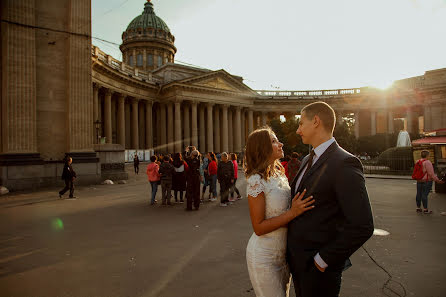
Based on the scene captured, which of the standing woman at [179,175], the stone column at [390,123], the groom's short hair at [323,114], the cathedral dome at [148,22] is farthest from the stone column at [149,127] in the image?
the groom's short hair at [323,114]

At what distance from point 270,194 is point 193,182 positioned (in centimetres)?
858

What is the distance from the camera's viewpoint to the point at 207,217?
934 centimetres

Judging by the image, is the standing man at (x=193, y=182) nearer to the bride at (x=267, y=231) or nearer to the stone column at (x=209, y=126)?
the bride at (x=267, y=231)

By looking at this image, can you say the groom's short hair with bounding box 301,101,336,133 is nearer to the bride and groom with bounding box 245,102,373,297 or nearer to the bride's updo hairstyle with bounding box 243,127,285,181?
the bride and groom with bounding box 245,102,373,297

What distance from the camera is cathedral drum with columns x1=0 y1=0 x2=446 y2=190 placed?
16.4m

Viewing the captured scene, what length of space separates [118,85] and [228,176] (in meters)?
28.4

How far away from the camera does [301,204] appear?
217cm

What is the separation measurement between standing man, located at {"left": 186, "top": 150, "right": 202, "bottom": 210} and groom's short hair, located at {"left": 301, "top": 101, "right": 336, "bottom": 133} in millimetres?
8695

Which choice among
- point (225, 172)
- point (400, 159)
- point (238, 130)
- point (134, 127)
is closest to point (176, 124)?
point (134, 127)

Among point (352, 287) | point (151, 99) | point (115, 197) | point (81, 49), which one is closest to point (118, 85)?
point (151, 99)

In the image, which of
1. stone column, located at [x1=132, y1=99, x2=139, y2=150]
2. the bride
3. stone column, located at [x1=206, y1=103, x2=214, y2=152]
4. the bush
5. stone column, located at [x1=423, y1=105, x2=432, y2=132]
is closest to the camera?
the bride

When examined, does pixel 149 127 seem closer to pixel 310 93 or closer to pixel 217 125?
pixel 217 125

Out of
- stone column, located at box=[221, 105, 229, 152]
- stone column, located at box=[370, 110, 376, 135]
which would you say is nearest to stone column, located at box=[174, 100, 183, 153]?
stone column, located at box=[221, 105, 229, 152]

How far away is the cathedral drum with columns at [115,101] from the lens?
1644 cm
